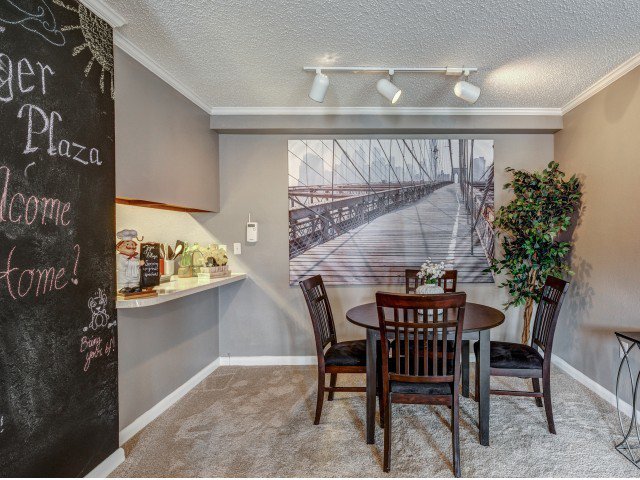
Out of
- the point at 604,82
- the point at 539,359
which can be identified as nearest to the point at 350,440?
the point at 539,359

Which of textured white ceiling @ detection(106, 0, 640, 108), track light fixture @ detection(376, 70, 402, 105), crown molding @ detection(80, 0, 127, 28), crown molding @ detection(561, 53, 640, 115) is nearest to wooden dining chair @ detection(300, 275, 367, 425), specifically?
track light fixture @ detection(376, 70, 402, 105)

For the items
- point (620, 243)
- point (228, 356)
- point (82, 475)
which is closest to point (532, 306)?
point (620, 243)

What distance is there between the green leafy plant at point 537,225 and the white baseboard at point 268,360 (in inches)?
78.5

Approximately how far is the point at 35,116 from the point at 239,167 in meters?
2.10

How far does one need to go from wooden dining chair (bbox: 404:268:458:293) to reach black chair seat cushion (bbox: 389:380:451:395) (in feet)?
3.83

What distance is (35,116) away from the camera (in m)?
1.42

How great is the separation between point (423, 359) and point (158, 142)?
226 cm

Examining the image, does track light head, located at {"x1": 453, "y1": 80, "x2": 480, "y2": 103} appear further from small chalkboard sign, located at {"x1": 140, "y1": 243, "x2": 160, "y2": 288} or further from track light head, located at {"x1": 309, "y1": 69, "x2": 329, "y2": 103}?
small chalkboard sign, located at {"x1": 140, "y1": 243, "x2": 160, "y2": 288}

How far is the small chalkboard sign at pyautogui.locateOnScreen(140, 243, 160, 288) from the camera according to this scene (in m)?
2.11

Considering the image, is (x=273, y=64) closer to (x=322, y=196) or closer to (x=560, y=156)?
(x=322, y=196)

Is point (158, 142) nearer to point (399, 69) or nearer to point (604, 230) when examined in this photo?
point (399, 69)

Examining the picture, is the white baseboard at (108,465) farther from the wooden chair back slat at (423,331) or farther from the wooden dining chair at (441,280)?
the wooden dining chair at (441,280)

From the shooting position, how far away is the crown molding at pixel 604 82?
2361 mm

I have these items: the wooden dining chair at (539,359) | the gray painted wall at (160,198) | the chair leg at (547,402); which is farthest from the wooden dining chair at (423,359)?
the gray painted wall at (160,198)
